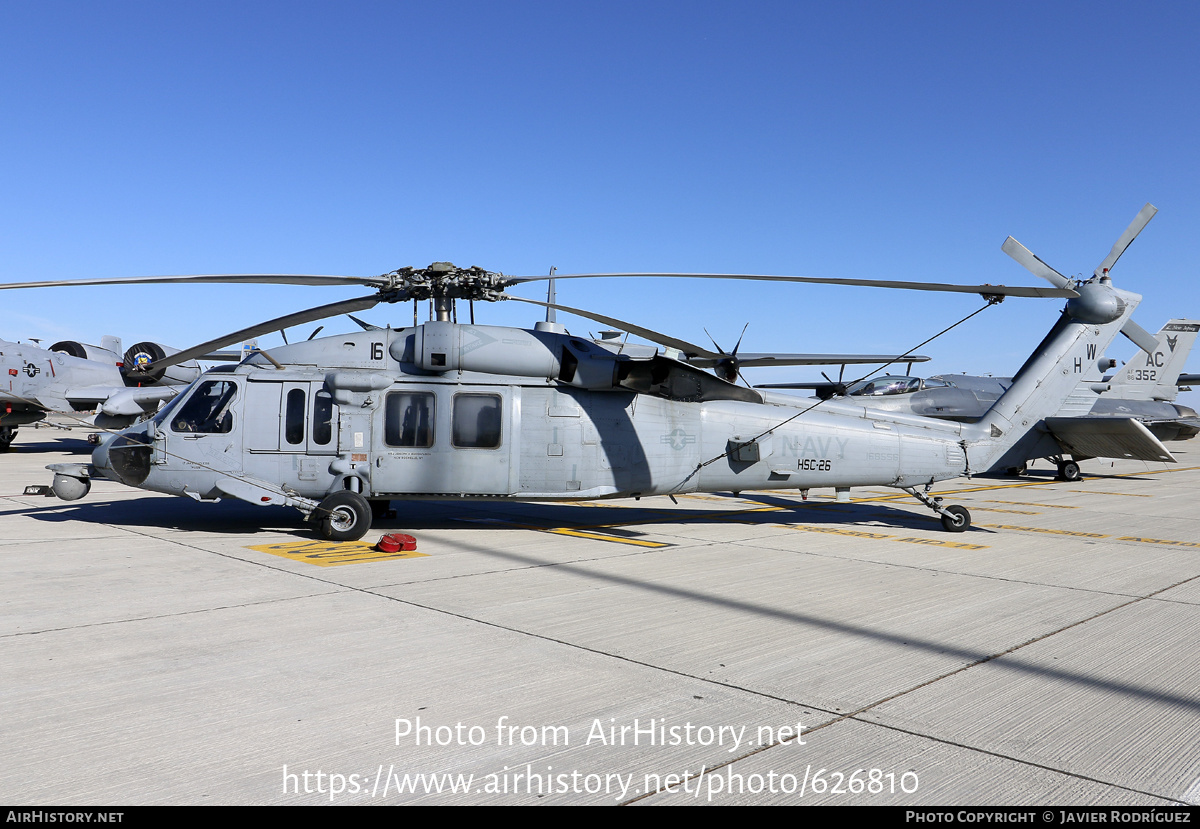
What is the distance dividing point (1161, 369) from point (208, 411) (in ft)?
102

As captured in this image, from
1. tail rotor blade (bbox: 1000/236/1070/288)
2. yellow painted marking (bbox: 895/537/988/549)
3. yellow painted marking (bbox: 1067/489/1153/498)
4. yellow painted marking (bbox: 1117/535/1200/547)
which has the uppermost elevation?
tail rotor blade (bbox: 1000/236/1070/288)

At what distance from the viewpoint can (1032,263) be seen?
40.1ft

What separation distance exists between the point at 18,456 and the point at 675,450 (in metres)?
24.2

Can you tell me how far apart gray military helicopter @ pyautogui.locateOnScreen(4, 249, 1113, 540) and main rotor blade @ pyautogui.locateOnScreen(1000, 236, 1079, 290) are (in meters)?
4.20

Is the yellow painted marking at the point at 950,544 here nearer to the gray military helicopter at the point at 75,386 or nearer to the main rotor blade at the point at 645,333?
the main rotor blade at the point at 645,333

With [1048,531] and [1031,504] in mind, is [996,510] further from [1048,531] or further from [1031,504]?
[1048,531]

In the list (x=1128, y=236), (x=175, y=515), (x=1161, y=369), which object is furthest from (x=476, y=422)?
(x=1161, y=369)

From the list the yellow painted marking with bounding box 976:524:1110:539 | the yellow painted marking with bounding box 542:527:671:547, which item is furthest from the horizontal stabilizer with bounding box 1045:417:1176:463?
the yellow painted marking with bounding box 542:527:671:547

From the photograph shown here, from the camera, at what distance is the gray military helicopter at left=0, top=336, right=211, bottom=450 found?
2230 cm

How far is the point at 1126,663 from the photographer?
5617 millimetres

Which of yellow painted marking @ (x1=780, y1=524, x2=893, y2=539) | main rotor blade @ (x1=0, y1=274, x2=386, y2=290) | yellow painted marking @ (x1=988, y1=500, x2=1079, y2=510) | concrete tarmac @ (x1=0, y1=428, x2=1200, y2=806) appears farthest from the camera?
yellow painted marking @ (x1=988, y1=500, x2=1079, y2=510)

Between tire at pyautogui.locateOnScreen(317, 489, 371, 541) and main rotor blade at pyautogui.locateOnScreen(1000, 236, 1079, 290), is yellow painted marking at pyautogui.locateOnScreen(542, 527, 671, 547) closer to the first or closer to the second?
tire at pyautogui.locateOnScreen(317, 489, 371, 541)

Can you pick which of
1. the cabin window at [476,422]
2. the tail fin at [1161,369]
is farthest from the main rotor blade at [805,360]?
the tail fin at [1161,369]
